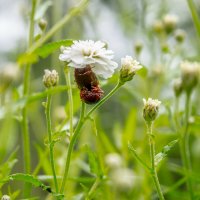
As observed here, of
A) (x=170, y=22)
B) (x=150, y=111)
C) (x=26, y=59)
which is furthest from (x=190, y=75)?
(x=170, y=22)

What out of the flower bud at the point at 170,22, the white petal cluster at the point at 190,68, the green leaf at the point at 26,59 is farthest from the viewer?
the flower bud at the point at 170,22

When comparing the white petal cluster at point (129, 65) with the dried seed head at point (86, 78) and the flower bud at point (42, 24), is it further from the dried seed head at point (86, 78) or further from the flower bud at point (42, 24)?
the flower bud at point (42, 24)

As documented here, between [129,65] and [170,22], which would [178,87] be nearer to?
[129,65]

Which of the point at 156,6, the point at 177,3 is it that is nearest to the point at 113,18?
the point at 177,3

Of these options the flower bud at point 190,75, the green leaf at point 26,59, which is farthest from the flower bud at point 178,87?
the green leaf at point 26,59

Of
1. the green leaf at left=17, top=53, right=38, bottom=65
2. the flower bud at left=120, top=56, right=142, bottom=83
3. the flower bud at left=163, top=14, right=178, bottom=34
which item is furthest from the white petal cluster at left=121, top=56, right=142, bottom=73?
the flower bud at left=163, top=14, right=178, bottom=34

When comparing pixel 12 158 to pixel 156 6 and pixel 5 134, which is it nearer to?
pixel 5 134
